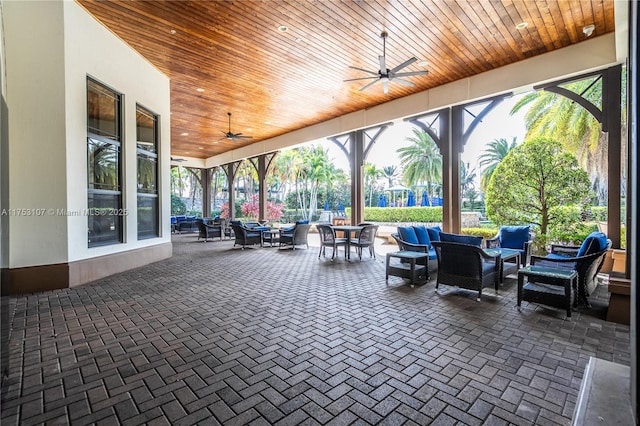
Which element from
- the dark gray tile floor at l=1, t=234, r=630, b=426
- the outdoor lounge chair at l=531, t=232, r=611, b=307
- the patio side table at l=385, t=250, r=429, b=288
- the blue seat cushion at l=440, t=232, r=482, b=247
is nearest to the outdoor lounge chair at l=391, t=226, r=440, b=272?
the patio side table at l=385, t=250, r=429, b=288

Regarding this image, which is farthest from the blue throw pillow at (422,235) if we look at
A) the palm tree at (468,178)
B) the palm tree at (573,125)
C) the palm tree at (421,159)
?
the palm tree at (468,178)

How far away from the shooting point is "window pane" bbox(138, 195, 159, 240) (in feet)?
22.2

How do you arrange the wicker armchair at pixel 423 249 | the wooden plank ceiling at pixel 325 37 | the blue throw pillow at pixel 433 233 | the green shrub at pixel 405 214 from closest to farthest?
1. the wooden plank ceiling at pixel 325 37
2. the wicker armchair at pixel 423 249
3. the blue throw pillow at pixel 433 233
4. the green shrub at pixel 405 214

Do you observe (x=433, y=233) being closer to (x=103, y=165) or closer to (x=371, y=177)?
(x=103, y=165)

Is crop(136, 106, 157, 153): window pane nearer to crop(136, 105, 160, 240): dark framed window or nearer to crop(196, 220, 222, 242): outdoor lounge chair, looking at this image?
crop(136, 105, 160, 240): dark framed window

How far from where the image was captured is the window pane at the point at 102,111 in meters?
5.44

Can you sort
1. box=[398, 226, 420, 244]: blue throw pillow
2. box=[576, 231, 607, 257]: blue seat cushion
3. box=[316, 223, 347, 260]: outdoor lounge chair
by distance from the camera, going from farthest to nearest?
box=[316, 223, 347, 260]: outdoor lounge chair < box=[398, 226, 420, 244]: blue throw pillow < box=[576, 231, 607, 257]: blue seat cushion

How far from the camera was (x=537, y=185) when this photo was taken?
6.38m

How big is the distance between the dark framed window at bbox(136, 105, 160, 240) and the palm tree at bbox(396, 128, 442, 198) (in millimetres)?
16224

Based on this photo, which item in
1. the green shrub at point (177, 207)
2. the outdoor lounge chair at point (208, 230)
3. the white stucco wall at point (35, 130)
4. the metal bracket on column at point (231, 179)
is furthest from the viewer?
the green shrub at point (177, 207)

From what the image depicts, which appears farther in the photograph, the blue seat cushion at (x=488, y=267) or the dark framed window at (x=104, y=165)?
the dark framed window at (x=104, y=165)

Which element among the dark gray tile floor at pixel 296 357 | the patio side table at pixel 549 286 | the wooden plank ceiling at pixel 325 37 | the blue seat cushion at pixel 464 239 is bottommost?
the dark gray tile floor at pixel 296 357

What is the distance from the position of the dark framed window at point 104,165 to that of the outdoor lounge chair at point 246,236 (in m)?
3.88

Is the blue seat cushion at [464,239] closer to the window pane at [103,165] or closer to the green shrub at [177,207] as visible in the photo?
the window pane at [103,165]
